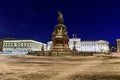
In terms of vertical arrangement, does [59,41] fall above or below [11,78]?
above

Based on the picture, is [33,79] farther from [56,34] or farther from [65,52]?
[56,34]

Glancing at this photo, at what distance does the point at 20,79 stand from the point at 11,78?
1.93 ft

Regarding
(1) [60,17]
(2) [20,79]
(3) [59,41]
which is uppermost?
(1) [60,17]

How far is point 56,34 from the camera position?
4434 centimetres

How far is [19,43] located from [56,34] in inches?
3995

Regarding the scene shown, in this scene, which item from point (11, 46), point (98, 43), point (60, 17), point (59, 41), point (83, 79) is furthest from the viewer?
point (98, 43)

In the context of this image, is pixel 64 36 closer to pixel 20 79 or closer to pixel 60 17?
pixel 60 17

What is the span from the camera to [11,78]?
10.9 m

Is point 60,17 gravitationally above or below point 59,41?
above

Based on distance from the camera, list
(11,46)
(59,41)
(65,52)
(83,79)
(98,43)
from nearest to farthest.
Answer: (83,79), (65,52), (59,41), (11,46), (98,43)

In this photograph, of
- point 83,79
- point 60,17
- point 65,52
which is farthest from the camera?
point 60,17

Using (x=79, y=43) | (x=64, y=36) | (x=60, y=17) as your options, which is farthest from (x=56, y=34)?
(x=79, y=43)

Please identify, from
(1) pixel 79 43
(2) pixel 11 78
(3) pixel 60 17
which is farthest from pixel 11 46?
(2) pixel 11 78

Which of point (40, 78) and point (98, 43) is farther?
point (98, 43)
